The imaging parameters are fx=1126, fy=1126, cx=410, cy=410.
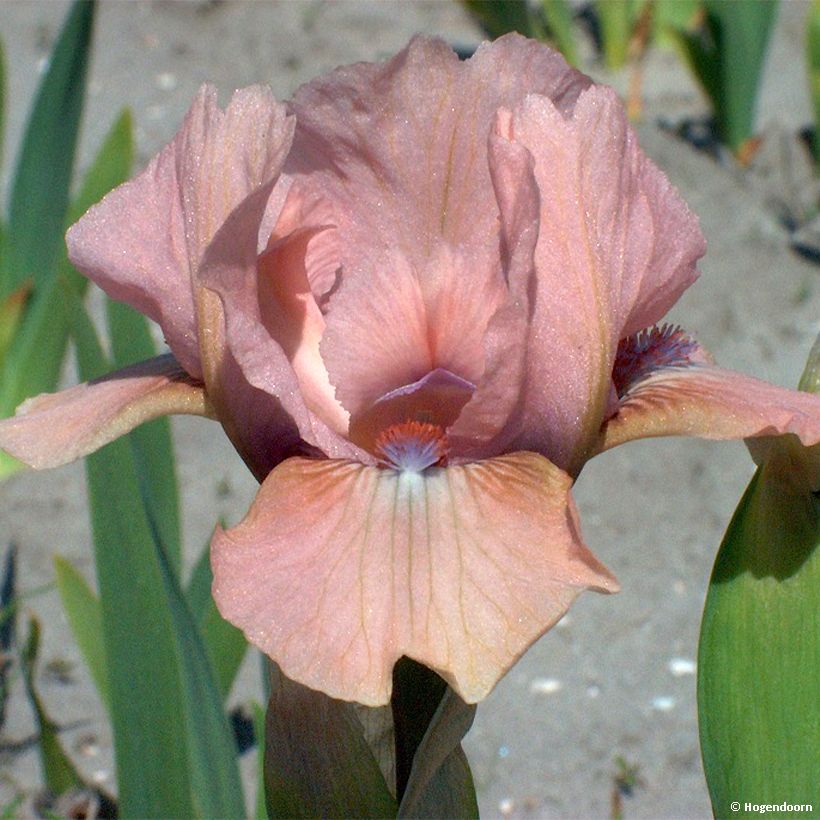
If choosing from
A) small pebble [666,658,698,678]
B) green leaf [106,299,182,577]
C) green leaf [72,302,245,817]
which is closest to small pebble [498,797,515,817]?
small pebble [666,658,698,678]

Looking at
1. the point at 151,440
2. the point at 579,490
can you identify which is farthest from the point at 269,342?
the point at 579,490

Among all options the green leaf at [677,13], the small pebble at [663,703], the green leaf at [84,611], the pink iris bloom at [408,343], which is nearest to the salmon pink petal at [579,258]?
the pink iris bloom at [408,343]

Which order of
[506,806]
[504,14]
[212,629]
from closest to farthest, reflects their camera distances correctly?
[212,629], [506,806], [504,14]

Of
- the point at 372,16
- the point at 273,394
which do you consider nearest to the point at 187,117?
the point at 273,394

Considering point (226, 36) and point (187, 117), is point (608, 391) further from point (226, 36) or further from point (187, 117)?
point (226, 36)

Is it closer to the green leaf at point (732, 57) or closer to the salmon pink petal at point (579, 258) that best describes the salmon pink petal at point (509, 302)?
the salmon pink petal at point (579, 258)

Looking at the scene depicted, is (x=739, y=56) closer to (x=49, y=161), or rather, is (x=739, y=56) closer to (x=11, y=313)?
(x=49, y=161)
